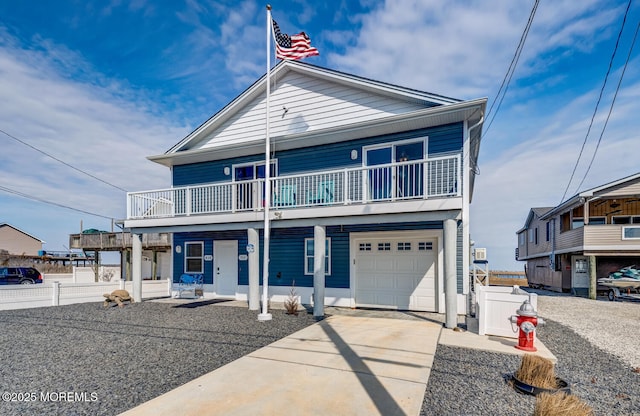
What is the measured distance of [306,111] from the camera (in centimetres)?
1120

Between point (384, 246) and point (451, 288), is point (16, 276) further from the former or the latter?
point (451, 288)

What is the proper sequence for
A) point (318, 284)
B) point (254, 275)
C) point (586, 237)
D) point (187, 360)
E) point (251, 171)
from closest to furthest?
point (187, 360)
point (318, 284)
point (254, 275)
point (251, 171)
point (586, 237)

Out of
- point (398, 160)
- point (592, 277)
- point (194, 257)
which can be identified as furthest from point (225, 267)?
point (592, 277)

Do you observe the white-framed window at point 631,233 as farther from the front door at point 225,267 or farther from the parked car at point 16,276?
the parked car at point 16,276

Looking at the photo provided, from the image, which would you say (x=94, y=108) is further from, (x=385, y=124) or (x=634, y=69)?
(x=634, y=69)

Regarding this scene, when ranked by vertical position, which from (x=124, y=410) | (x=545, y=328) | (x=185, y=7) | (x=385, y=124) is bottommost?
(x=545, y=328)

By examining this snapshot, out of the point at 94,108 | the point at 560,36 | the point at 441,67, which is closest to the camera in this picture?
the point at 560,36

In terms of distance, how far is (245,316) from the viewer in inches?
339

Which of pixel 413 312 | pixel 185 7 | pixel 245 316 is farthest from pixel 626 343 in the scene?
pixel 185 7

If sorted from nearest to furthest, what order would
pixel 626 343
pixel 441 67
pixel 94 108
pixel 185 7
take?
1. pixel 626 343
2. pixel 185 7
3. pixel 441 67
4. pixel 94 108

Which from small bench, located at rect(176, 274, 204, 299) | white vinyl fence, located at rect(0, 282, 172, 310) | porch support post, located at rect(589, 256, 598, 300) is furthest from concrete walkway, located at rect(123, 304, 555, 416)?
porch support post, located at rect(589, 256, 598, 300)

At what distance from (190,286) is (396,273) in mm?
7525

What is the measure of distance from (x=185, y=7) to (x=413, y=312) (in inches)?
446

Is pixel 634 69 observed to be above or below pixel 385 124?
above
